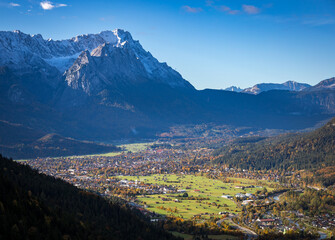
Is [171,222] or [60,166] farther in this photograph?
[60,166]

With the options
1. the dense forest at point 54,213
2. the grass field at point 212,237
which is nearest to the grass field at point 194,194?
the grass field at point 212,237

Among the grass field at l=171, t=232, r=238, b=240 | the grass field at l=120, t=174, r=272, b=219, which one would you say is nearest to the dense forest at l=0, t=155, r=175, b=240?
the grass field at l=171, t=232, r=238, b=240

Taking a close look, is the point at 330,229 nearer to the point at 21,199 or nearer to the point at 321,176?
the point at 321,176

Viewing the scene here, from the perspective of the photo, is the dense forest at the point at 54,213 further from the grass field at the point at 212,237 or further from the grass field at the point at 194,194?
the grass field at the point at 194,194

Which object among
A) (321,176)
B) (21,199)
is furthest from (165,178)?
(21,199)

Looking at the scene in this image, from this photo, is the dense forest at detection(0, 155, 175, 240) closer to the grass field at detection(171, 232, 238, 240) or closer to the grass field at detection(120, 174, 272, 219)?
the grass field at detection(171, 232, 238, 240)
